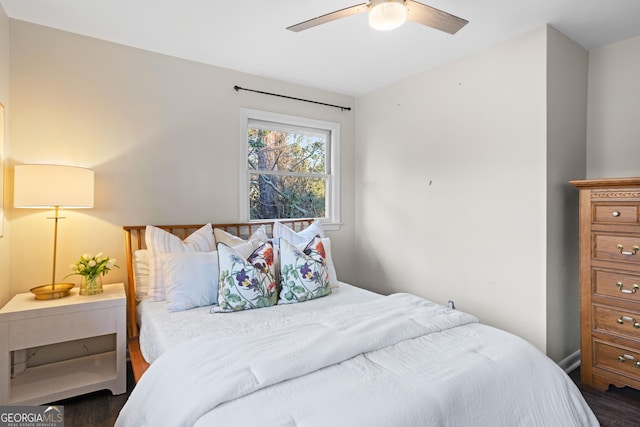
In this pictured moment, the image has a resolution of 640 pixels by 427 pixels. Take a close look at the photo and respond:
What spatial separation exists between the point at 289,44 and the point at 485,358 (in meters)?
2.51

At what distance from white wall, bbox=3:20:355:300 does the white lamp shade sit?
0.31m

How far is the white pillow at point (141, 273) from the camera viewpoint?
2504 mm

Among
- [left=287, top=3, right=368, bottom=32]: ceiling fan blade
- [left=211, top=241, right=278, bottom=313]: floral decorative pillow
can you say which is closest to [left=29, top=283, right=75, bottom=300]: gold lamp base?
[left=211, top=241, right=278, bottom=313]: floral decorative pillow

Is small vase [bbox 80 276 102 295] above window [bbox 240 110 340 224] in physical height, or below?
below

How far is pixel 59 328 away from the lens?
2051 millimetres

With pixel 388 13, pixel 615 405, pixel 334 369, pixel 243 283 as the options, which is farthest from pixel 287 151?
pixel 615 405

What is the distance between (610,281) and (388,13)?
224 cm

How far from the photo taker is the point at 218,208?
3104 millimetres

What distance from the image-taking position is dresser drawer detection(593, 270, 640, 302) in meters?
2.15

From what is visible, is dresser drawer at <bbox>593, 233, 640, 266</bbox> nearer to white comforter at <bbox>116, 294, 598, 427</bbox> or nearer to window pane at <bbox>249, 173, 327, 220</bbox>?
white comforter at <bbox>116, 294, 598, 427</bbox>

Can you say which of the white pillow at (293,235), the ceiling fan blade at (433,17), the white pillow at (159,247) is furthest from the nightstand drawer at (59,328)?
the ceiling fan blade at (433,17)

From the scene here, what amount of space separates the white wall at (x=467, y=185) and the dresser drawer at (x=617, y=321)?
32cm

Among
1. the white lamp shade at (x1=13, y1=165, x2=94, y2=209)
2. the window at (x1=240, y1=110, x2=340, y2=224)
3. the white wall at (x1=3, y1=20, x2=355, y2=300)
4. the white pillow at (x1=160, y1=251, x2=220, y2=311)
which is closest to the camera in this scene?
the white lamp shade at (x1=13, y1=165, x2=94, y2=209)

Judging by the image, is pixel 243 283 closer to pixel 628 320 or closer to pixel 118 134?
pixel 118 134
